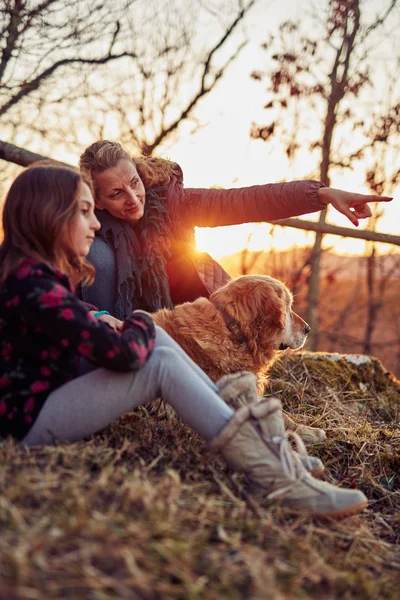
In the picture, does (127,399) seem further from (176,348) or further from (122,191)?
(122,191)

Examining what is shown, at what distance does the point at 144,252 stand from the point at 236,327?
1015 mm

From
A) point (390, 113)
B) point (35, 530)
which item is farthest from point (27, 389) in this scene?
point (390, 113)

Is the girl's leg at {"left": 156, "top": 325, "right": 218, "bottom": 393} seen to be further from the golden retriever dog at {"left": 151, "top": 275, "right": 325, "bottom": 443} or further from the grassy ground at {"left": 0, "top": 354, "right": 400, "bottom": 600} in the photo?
the golden retriever dog at {"left": 151, "top": 275, "right": 325, "bottom": 443}

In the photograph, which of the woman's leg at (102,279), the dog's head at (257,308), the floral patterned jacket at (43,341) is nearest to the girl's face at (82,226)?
the floral patterned jacket at (43,341)

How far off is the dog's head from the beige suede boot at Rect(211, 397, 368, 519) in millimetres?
1259

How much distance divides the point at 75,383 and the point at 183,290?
2.15 m

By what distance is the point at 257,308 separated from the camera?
11.5 feet

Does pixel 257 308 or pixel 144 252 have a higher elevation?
pixel 144 252

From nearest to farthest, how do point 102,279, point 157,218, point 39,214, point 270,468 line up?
point 270,468, point 39,214, point 102,279, point 157,218

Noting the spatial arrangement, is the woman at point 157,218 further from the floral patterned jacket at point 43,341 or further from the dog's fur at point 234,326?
the floral patterned jacket at point 43,341

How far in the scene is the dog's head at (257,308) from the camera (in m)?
3.51

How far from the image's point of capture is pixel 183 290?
173 inches

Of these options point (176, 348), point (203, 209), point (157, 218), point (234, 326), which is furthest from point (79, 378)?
point (203, 209)

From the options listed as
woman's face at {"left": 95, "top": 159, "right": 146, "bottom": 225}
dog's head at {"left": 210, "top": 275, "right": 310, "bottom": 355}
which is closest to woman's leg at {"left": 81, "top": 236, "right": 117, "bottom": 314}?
woman's face at {"left": 95, "top": 159, "right": 146, "bottom": 225}
